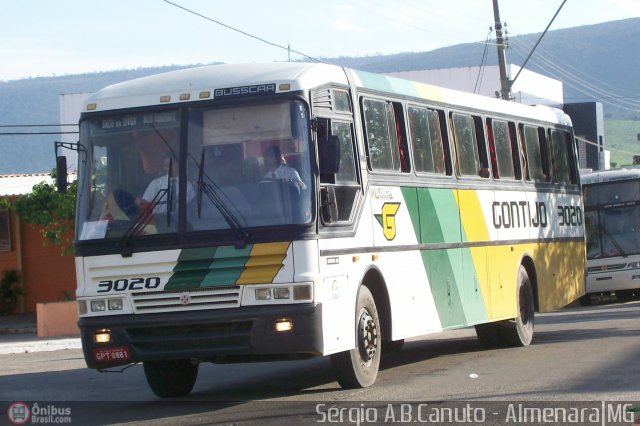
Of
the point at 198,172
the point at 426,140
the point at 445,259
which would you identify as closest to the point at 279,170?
the point at 198,172

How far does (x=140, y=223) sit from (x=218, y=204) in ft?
2.66

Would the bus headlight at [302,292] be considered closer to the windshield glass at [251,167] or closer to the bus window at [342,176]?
the windshield glass at [251,167]

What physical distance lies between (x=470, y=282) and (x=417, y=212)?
1945mm

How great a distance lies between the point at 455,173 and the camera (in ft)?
52.1

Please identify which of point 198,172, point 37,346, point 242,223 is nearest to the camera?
point 242,223

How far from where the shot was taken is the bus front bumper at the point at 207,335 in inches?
447

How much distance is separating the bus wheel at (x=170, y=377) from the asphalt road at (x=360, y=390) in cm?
18

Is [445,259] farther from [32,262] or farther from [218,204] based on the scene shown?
[32,262]

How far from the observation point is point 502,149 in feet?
58.5

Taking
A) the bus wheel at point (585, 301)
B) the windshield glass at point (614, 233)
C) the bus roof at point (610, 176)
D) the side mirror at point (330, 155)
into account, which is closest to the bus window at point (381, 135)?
the side mirror at point (330, 155)

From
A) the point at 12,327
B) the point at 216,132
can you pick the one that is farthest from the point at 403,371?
the point at 12,327

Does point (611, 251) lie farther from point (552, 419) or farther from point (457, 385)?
point (552, 419)

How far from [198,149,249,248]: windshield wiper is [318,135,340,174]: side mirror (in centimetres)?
96

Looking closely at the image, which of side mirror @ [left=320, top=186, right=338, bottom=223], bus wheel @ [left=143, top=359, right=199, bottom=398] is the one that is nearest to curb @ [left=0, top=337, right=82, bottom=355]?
bus wheel @ [left=143, top=359, right=199, bottom=398]
